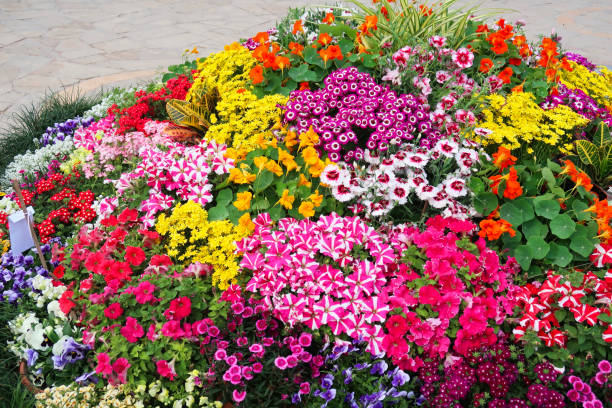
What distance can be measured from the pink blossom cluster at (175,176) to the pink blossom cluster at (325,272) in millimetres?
458

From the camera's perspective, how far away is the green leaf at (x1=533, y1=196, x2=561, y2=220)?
8.18 ft

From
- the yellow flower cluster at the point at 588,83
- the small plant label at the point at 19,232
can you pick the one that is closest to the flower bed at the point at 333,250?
the small plant label at the point at 19,232

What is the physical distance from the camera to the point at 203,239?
2555 millimetres

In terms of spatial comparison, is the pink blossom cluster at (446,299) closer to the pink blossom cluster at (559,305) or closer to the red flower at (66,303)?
the pink blossom cluster at (559,305)

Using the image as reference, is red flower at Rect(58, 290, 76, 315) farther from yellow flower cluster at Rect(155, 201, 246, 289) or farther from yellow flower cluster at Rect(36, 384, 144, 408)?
yellow flower cluster at Rect(155, 201, 246, 289)

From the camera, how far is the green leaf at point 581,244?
2402 mm

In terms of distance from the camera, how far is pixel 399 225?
2.56m

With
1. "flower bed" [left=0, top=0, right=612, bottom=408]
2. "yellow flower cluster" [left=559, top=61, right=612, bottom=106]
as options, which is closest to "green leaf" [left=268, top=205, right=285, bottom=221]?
"flower bed" [left=0, top=0, right=612, bottom=408]

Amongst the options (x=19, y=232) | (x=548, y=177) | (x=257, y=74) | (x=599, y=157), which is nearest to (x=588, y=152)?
(x=599, y=157)

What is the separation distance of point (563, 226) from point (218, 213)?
74.8 inches

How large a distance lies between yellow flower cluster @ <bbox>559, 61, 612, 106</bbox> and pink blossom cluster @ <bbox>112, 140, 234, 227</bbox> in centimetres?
296

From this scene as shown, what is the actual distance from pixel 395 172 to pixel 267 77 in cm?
137

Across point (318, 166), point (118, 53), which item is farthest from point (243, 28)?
point (318, 166)

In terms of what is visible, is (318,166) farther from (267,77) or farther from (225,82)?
(225,82)
